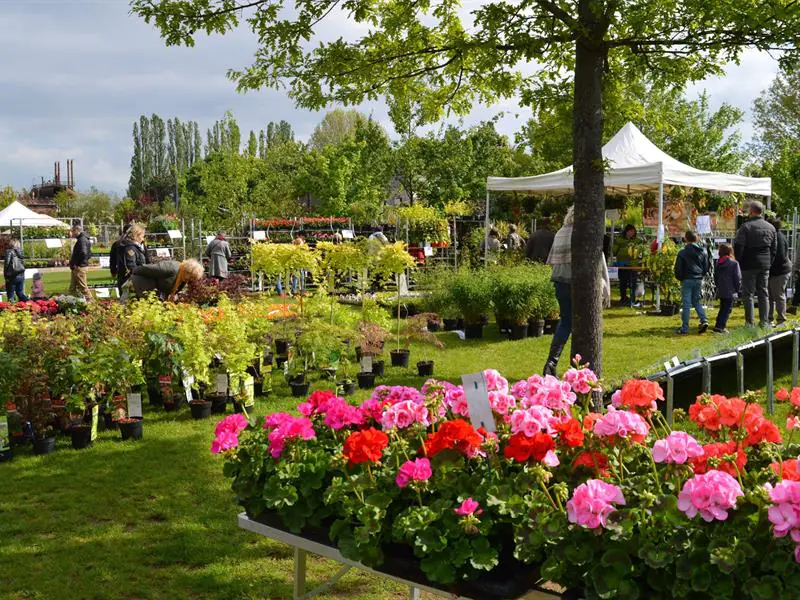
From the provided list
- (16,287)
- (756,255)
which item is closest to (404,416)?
(756,255)

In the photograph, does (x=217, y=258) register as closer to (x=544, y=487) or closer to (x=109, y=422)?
(x=109, y=422)

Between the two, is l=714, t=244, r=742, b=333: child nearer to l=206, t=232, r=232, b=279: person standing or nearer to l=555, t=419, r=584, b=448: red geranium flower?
l=206, t=232, r=232, b=279: person standing

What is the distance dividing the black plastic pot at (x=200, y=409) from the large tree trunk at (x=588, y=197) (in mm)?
2971

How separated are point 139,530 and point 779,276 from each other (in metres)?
8.35

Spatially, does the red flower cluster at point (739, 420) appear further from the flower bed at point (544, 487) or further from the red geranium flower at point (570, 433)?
the red geranium flower at point (570, 433)

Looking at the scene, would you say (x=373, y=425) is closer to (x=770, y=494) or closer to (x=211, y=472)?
(x=770, y=494)

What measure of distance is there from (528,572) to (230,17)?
12.4 ft

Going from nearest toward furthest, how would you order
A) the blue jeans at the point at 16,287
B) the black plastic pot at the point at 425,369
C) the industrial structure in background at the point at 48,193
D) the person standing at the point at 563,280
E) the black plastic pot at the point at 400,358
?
the person standing at the point at 563,280 → the black plastic pot at the point at 425,369 → the black plastic pot at the point at 400,358 → the blue jeans at the point at 16,287 → the industrial structure in background at the point at 48,193

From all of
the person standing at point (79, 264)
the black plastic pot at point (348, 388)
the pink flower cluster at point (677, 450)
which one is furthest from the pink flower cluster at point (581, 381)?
the person standing at point (79, 264)

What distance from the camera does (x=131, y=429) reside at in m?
5.43

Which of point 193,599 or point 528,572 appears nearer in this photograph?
point 528,572

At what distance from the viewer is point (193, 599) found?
126 inches

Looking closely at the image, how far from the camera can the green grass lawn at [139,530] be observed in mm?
3312

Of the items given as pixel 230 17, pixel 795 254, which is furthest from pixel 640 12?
pixel 795 254
